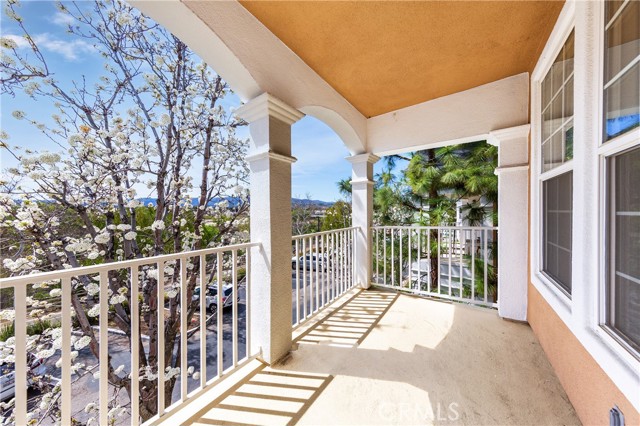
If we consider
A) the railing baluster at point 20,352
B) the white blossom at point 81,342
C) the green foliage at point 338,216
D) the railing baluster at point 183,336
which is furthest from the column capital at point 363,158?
the green foliage at point 338,216

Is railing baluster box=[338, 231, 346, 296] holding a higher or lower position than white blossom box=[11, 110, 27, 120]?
lower

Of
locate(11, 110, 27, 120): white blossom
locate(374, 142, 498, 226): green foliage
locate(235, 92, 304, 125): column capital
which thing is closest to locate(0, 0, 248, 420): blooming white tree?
locate(11, 110, 27, 120): white blossom

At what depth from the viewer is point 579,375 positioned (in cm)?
130

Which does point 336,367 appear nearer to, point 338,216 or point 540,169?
point 540,169

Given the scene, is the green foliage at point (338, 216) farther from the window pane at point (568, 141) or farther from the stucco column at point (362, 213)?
the window pane at point (568, 141)

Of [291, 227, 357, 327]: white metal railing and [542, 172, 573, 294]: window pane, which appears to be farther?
[291, 227, 357, 327]: white metal railing

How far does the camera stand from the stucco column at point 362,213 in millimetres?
3477

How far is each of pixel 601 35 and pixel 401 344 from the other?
230 cm

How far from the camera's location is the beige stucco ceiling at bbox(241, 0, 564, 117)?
1684 mm

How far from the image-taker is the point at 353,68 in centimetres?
234

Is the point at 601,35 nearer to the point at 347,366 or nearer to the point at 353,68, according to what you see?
the point at 353,68

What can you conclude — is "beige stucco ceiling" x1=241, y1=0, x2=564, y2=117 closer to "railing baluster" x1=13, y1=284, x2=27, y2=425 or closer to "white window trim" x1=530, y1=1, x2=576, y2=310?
"white window trim" x1=530, y1=1, x2=576, y2=310

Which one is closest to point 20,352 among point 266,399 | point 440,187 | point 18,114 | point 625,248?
point 266,399

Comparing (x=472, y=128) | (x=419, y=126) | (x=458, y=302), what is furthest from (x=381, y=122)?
(x=458, y=302)
